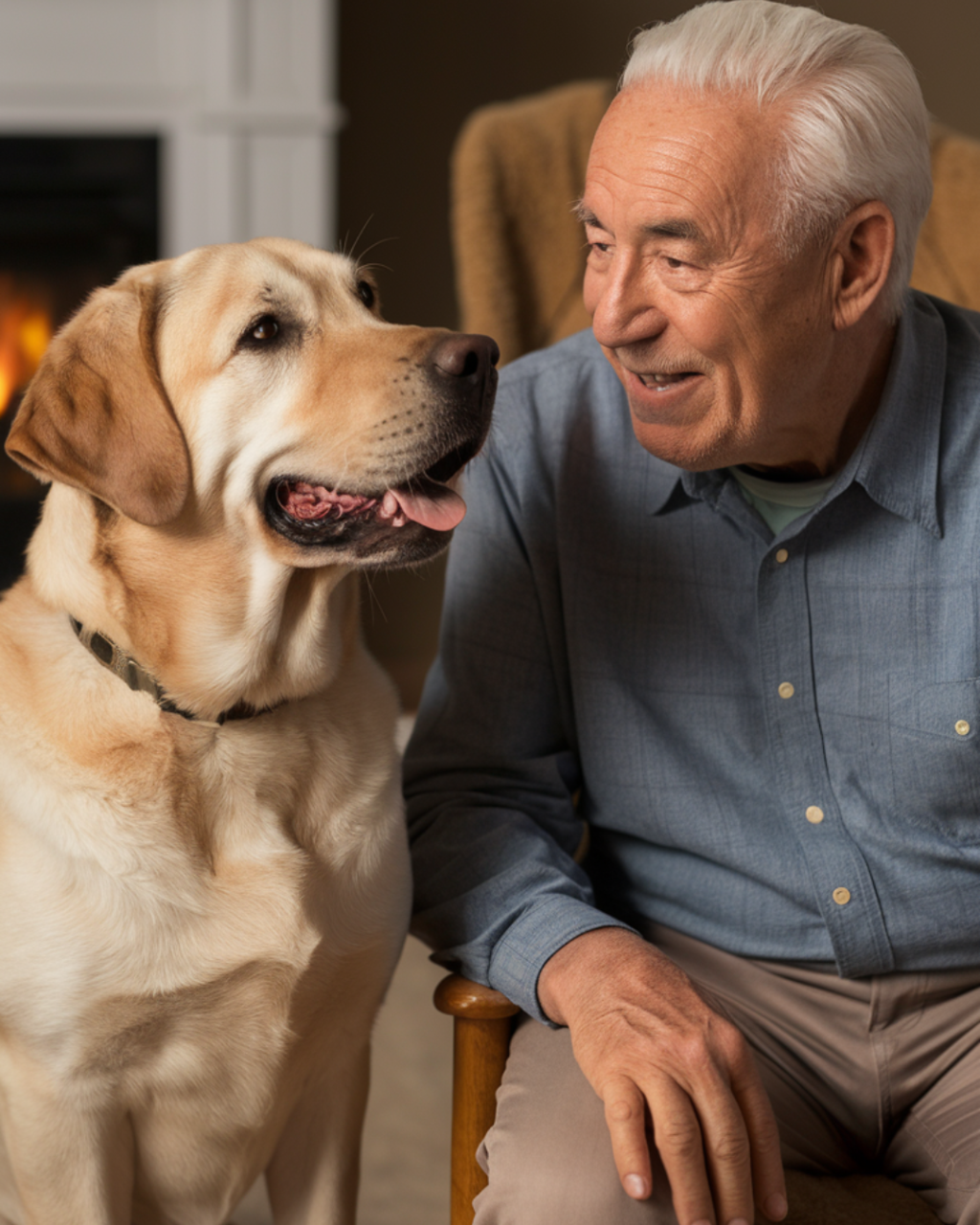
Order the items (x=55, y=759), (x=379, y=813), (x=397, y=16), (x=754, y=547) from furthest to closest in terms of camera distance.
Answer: (x=397, y=16), (x=754, y=547), (x=379, y=813), (x=55, y=759)

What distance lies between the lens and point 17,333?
309 cm

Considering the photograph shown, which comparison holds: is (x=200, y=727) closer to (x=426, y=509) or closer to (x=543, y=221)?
(x=426, y=509)

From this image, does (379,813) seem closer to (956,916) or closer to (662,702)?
(662,702)

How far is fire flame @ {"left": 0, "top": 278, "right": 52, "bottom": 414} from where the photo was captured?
121 inches

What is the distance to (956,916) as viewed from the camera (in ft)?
4.04

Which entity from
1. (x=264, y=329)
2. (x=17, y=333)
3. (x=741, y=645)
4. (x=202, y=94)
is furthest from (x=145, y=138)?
(x=741, y=645)

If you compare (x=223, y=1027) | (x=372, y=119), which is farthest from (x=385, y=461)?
(x=372, y=119)

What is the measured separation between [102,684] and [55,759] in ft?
0.25

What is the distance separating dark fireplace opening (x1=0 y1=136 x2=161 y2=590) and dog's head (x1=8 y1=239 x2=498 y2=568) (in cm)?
203

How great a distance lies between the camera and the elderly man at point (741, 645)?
1.16m

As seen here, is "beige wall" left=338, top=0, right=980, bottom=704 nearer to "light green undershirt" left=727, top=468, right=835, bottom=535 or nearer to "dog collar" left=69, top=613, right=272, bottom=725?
"light green undershirt" left=727, top=468, right=835, bottom=535

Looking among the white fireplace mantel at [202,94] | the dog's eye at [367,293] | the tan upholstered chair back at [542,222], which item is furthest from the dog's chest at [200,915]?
the white fireplace mantel at [202,94]

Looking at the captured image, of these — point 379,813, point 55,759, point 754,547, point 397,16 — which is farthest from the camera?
point 397,16

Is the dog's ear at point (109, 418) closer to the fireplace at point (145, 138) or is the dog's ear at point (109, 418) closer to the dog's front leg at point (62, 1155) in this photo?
the dog's front leg at point (62, 1155)
